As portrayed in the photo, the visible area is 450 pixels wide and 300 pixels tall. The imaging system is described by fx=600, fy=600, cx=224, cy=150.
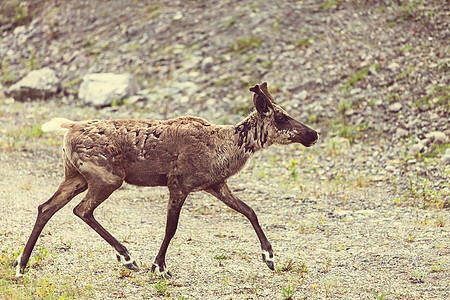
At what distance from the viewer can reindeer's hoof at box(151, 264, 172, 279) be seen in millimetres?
7289

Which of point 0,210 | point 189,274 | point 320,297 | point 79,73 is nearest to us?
point 320,297

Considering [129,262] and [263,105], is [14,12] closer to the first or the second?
[263,105]

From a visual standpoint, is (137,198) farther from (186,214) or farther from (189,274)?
(189,274)

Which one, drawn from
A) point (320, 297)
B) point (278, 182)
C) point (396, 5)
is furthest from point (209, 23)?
point (320, 297)

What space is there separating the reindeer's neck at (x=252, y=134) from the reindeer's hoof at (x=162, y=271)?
1852 mm

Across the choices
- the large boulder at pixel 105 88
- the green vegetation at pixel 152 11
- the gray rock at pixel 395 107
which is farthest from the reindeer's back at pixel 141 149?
the green vegetation at pixel 152 11

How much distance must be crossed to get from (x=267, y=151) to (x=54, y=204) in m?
7.46

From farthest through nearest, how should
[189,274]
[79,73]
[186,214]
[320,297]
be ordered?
[79,73] < [186,214] < [189,274] < [320,297]

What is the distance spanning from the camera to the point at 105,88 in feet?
57.0

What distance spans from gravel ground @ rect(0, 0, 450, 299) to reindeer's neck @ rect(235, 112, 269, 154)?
1.49 m

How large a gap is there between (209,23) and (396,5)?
19.1 feet

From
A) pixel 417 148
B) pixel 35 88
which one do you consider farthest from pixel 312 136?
pixel 35 88

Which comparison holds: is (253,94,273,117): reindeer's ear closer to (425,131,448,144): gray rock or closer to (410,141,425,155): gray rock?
(410,141,425,155): gray rock

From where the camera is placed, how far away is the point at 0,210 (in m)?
9.55
